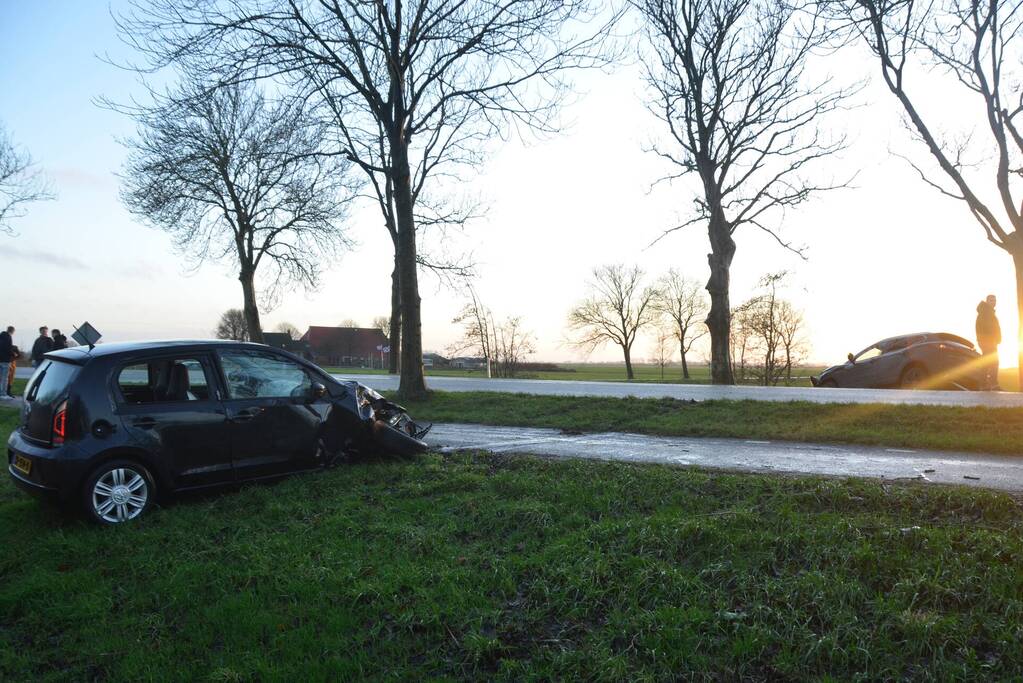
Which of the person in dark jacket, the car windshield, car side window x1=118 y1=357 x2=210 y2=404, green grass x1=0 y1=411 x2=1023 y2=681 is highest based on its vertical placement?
the person in dark jacket

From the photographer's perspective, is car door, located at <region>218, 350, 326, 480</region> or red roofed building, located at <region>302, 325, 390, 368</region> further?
red roofed building, located at <region>302, 325, 390, 368</region>

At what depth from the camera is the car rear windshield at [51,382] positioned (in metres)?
6.36

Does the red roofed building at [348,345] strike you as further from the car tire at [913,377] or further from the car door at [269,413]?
the car door at [269,413]

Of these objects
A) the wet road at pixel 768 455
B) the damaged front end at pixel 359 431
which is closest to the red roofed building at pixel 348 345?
the wet road at pixel 768 455

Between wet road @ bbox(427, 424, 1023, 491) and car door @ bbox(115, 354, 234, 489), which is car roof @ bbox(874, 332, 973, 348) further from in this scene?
car door @ bbox(115, 354, 234, 489)

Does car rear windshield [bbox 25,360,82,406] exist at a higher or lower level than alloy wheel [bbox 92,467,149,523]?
higher

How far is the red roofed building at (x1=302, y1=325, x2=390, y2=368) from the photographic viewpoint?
10119cm

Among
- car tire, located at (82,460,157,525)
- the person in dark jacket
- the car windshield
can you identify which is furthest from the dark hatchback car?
the person in dark jacket

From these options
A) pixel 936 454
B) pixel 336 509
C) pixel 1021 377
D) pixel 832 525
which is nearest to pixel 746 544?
pixel 832 525

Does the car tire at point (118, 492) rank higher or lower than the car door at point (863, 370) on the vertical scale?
lower

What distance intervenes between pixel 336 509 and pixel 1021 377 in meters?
18.4

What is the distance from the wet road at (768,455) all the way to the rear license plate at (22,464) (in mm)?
4254

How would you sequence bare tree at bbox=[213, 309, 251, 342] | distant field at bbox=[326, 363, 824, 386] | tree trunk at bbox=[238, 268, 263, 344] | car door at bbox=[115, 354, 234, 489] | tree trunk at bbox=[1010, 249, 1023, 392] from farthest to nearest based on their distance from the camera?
bare tree at bbox=[213, 309, 251, 342] → distant field at bbox=[326, 363, 824, 386] → tree trunk at bbox=[238, 268, 263, 344] → tree trunk at bbox=[1010, 249, 1023, 392] → car door at bbox=[115, 354, 234, 489]

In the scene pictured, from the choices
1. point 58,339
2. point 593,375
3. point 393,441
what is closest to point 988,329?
point 393,441
